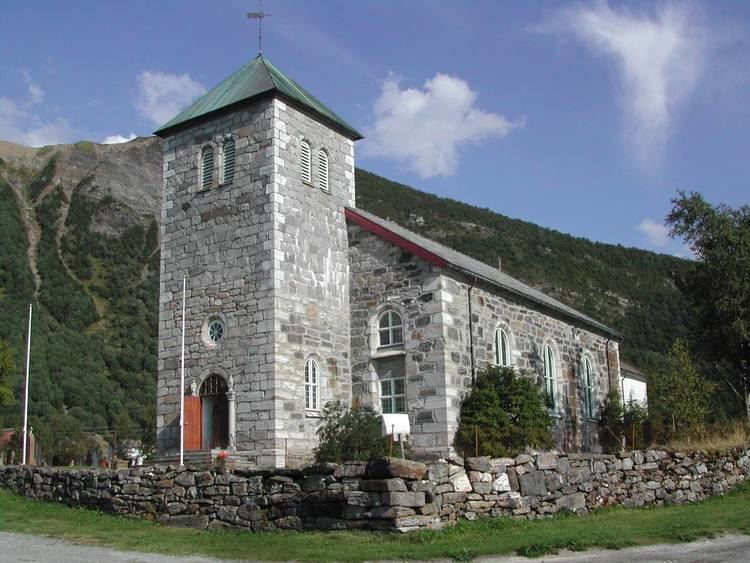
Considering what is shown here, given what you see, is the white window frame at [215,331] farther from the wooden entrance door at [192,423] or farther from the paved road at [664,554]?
the paved road at [664,554]

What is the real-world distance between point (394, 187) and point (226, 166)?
69.7m

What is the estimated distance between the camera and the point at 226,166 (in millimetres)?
26672

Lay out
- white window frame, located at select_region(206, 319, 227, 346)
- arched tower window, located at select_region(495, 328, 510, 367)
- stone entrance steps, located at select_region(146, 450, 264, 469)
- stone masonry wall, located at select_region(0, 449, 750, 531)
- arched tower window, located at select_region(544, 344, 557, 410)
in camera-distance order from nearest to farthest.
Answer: stone masonry wall, located at select_region(0, 449, 750, 531)
stone entrance steps, located at select_region(146, 450, 264, 469)
white window frame, located at select_region(206, 319, 227, 346)
arched tower window, located at select_region(495, 328, 510, 367)
arched tower window, located at select_region(544, 344, 557, 410)

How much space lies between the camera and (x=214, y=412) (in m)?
25.0

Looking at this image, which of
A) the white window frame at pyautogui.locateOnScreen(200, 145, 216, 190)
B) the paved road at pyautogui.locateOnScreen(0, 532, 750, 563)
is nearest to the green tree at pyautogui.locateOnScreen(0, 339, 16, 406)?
the white window frame at pyautogui.locateOnScreen(200, 145, 216, 190)

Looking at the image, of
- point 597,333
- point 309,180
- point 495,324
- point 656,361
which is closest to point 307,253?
point 309,180

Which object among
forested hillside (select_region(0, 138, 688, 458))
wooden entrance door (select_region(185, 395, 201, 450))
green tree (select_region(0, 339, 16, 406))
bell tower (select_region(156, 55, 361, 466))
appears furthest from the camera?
forested hillside (select_region(0, 138, 688, 458))

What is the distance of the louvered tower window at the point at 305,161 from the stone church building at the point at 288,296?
7 cm

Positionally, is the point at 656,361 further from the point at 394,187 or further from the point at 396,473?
the point at 396,473

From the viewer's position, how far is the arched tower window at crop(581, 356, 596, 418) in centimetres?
3426

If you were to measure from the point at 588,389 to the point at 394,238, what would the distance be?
43.0 ft

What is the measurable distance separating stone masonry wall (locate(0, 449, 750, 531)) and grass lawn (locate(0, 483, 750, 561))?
0.39 metres

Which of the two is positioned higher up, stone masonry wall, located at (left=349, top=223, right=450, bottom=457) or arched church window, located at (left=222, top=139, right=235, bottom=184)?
arched church window, located at (left=222, top=139, right=235, bottom=184)

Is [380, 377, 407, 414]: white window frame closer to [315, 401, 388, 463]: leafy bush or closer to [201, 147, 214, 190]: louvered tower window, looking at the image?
[315, 401, 388, 463]: leafy bush
